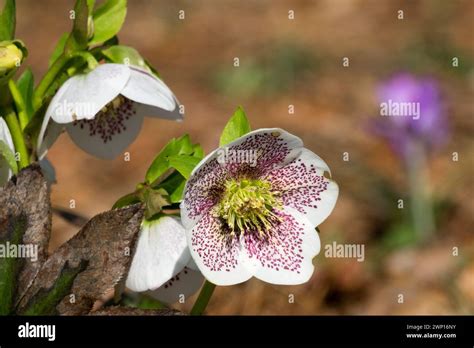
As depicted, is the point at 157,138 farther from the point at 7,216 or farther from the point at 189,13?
the point at 7,216

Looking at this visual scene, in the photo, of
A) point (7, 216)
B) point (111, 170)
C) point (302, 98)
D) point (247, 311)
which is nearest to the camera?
point (7, 216)

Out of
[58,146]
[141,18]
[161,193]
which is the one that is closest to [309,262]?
[161,193]

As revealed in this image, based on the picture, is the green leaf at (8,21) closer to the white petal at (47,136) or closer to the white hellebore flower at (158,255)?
the white petal at (47,136)

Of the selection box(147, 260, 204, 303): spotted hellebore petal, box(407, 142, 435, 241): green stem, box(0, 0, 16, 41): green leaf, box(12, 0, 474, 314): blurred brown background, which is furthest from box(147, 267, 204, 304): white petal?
box(407, 142, 435, 241): green stem

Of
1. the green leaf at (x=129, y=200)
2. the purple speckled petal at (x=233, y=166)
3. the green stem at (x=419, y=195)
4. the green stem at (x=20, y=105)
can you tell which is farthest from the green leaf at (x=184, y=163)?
the green stem at (x=419, y=195)

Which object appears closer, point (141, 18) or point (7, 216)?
point (7, 216)

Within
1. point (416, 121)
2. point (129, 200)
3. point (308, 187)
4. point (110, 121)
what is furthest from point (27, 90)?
point (416, 121)

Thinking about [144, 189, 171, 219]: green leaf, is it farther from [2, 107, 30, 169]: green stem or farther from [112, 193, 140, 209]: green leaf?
[2, 107, 30, 169]: green stem
